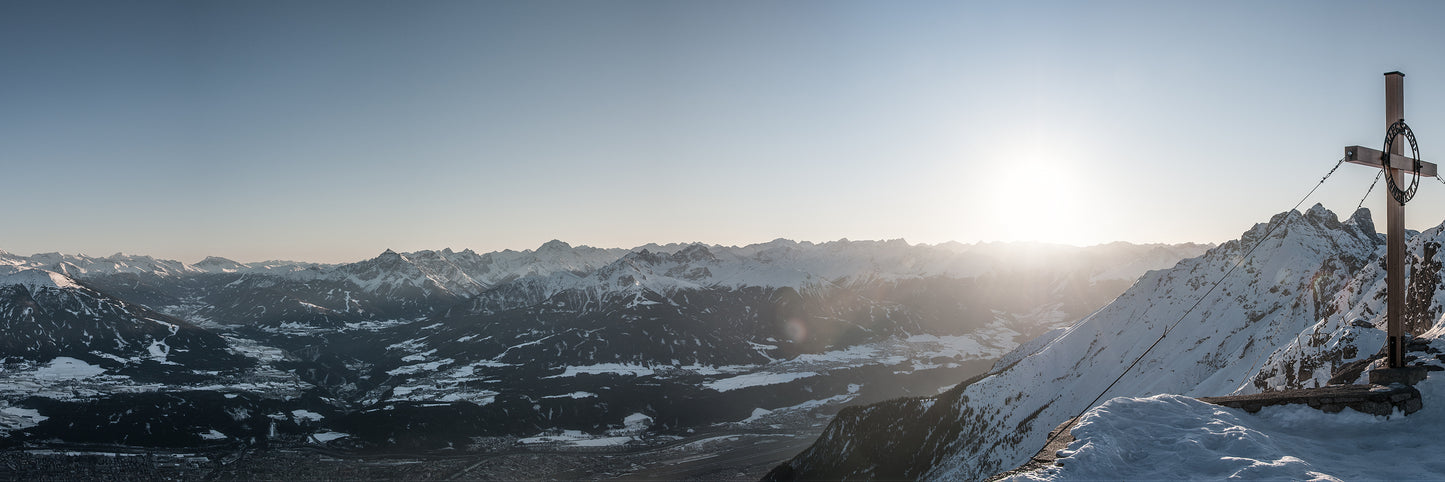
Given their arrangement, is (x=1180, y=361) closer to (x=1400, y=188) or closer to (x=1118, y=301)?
(x=1118, y=301)

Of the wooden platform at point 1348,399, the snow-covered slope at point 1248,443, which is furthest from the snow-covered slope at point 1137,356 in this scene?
the snow-covered slope at point 1248,443

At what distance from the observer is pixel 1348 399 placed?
72.4 feet

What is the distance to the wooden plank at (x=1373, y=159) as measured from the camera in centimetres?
2338

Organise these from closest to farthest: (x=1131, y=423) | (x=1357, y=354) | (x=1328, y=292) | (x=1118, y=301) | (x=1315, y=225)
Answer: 1. (x=1131, y=423)
2. (x=1357, y=354)
3. (x=1328, y=292)
4. (x=1315, y=225)
5. (x=1118, y=301)

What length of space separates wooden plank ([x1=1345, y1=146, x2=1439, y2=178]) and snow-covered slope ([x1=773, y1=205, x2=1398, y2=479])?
8160 centimetres

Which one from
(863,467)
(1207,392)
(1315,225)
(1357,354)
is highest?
(1315,225)

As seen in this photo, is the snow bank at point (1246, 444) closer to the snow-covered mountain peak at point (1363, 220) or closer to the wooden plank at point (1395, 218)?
the wooden plank at point (1395, 218)

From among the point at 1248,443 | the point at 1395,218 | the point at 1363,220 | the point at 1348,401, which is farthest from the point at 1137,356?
the point at 1248,443

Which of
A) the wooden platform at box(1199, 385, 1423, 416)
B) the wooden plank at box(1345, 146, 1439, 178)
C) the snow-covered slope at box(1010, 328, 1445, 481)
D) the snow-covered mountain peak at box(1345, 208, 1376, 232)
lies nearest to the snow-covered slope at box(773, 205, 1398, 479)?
the snow-covered mountain peak at box(1345, 208, 1376, 232)

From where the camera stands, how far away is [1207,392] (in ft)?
329

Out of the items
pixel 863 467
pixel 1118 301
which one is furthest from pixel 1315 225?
pixel 863 467

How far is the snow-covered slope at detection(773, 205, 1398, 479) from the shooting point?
117188 mm

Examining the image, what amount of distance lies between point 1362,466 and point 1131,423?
525cm

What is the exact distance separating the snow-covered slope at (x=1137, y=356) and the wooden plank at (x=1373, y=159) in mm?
81605
